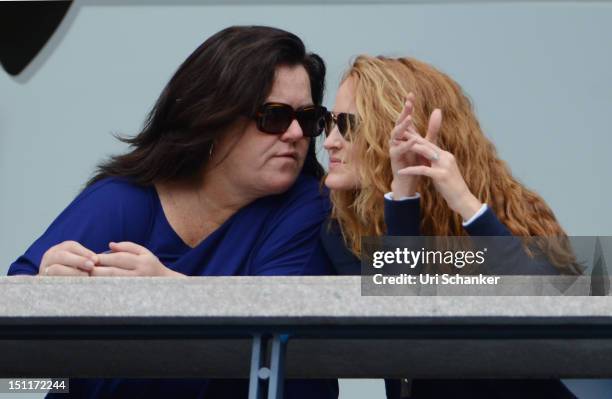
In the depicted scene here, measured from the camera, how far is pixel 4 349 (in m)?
1.71

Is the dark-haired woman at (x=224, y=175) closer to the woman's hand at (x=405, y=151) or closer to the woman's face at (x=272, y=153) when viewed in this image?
the woman's face at (x=272, y=153)

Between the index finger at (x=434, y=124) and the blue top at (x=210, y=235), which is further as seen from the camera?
the blue top at (x=210, y=235)

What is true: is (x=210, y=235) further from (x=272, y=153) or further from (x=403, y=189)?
(x=403, y=189)

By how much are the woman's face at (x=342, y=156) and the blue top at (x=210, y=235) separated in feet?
0.44

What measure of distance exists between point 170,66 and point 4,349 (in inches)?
60.0

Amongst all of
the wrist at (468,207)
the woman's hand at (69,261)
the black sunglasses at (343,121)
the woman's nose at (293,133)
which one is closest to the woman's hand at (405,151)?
the wrist at (468,207)

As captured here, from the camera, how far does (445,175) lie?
79.8 inches

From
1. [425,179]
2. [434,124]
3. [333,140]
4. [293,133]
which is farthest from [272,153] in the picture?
[434,124]

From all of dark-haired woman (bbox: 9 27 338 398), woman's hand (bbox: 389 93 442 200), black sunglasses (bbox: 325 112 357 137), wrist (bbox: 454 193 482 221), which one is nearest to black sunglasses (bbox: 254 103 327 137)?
dark-haired woman (bbox: 9 27 338 398)

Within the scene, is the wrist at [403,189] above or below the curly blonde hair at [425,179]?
below

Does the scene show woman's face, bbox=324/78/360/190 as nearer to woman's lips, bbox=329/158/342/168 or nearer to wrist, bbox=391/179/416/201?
woman's lips, bbox=329/158/342/168

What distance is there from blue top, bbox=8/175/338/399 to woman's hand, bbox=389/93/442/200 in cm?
28

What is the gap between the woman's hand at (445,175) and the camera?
2.02 m

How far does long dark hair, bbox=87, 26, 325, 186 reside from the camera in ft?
8.06
